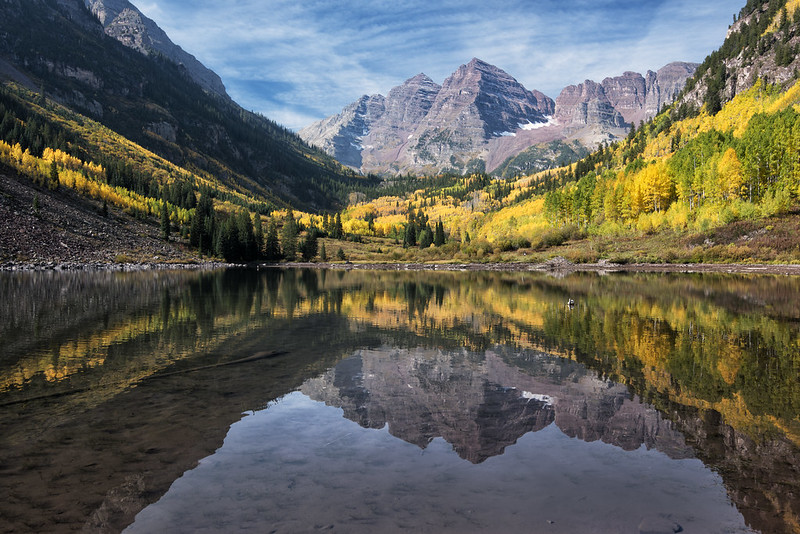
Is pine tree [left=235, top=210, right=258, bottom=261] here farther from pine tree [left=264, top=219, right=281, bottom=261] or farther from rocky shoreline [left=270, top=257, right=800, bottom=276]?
rocky shoreline [left=270, top=257, right=800, bottom=276]

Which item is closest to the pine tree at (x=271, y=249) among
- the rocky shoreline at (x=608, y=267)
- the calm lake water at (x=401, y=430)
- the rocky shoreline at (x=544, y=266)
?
the rocky shoreline at (x=544, y=266)

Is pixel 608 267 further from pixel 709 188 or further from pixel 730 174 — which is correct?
pixel 730 174

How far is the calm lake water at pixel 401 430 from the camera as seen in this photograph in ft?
27.0

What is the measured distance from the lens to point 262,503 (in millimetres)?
8523

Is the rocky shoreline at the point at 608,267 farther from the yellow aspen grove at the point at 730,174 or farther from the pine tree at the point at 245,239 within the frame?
the pine tree at the point at 245,239

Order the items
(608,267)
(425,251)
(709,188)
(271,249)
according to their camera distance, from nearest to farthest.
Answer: (709,188)
(608,267)
(425,251)
(271,249)

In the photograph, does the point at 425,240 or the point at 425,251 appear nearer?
the point at 425,251

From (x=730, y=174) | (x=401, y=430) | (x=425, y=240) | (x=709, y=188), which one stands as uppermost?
(x=730, y=174)

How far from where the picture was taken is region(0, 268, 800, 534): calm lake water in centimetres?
823

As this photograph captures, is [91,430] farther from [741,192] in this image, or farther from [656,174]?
[656,174]

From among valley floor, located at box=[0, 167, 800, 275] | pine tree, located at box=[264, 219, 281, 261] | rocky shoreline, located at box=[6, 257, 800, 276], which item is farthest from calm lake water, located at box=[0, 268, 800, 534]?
pine tree, located at box=[264, 219, 281, 261]

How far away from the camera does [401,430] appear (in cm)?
1256

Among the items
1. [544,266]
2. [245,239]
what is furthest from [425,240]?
[544,266]

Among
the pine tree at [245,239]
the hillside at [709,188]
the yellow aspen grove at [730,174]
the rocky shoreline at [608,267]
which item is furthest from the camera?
the pine tree at [245,239]
